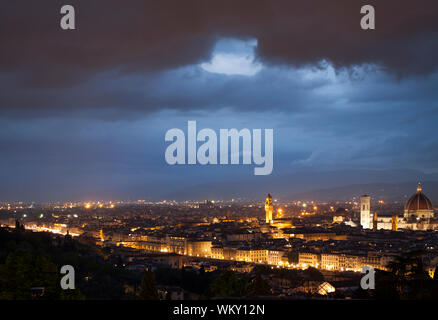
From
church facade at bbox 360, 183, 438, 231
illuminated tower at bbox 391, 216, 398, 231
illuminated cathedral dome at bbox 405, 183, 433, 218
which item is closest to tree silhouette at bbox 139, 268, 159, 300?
church facade at bbox 360, 183, 438, 231

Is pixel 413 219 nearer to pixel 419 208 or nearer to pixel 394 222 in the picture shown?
pixel 419 208

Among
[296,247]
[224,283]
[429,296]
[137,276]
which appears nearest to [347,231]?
[296,247]

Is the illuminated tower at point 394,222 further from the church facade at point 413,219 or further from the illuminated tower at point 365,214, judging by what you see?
the illuminated tower at point 365,214

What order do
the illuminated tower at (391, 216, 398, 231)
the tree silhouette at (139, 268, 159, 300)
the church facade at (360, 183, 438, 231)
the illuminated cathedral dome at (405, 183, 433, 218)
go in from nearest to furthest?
the tree silhouette at (139, 268, 159, 300), the illuminated tower at (391, 216, 398, 231), the church facade at (360, 183, 438, 231), the illuminated cathedral dome at (405, 183, 433, 218)

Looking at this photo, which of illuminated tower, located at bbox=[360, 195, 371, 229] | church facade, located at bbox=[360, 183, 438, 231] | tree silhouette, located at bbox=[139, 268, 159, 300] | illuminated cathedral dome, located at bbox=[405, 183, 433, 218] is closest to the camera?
tree silhouette, located at bbox=[139, 268, 159, 300]

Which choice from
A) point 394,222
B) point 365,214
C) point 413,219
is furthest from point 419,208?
point 365,214

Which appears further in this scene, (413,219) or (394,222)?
(413,219)

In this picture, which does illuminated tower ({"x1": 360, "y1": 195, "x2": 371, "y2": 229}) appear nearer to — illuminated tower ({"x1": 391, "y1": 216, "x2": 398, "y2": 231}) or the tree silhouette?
illuminated tower ({"x1": 391, "y1": 216, "x2": 398, "y2": 231})

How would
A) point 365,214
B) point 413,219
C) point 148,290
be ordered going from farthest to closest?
point 365,214, point 413,219, point 148,290

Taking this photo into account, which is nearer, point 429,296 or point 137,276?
point 429,296
